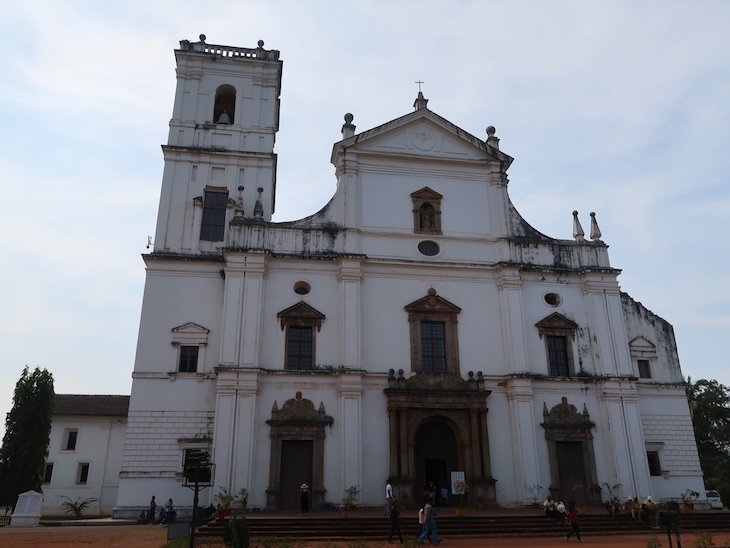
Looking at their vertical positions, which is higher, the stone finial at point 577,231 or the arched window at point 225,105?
the arched window at point 225,105

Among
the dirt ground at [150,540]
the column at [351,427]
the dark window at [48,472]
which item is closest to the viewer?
the dirt ground at [150,540]

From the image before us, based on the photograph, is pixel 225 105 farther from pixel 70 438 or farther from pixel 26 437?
pixel 70 438

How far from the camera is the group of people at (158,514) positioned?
2012 centimetres

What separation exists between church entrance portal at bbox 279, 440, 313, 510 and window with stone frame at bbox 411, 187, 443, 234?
10.1 metres

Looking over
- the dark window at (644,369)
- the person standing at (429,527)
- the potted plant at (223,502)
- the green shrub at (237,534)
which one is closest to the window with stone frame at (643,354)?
the dark window at (644,369)

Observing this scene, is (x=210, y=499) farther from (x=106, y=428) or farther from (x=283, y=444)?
(x=106, y=428)

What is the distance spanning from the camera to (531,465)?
72.9ft

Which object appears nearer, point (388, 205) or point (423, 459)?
point (423, 459)

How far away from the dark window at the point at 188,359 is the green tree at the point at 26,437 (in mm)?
13631

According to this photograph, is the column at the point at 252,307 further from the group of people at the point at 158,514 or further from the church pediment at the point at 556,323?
the church pediment at the point at 556,323

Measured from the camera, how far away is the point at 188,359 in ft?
75.2

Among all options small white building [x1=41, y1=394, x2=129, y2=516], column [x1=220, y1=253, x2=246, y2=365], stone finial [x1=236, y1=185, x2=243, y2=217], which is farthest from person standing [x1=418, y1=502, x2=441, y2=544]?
small white building [x1=41, y1=394, x2=129, y2=516]

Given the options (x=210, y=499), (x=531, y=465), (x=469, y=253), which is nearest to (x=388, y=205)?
(x=469, y=253)

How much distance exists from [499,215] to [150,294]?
14.9 meters
